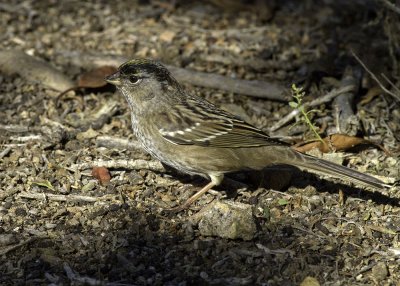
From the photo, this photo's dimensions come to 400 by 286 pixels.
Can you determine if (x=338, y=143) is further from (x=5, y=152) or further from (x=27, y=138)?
(x=5, y=152)

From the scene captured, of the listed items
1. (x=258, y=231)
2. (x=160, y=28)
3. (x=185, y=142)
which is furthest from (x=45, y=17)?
(x=258, y=231)

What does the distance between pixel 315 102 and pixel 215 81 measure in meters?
1.04

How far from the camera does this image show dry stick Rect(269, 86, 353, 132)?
6.44m

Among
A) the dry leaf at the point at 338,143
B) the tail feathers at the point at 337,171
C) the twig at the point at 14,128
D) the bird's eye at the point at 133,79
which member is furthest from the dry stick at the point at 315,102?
the twig at the point at 14,128

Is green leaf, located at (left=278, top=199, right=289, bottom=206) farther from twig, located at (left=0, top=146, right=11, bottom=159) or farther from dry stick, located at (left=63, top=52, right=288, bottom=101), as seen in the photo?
twig, located at (left=0, top=146, right=11, bottom=159)

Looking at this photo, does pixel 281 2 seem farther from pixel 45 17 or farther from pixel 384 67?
pixel 45 17

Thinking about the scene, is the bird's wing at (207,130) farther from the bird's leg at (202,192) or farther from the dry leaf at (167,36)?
the dry leaf at (167,36)

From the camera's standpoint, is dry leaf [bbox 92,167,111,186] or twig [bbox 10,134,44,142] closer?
dry leaf [bbox 92,167,111,186]

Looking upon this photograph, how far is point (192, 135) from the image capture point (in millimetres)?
5617

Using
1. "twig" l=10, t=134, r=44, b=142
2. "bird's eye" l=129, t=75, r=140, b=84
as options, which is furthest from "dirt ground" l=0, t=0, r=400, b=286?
"bird's eye" l=129, t=75, r=140, b=84

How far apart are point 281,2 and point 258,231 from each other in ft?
14.1

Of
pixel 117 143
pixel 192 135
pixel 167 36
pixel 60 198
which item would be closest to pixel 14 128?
pixel 117 143

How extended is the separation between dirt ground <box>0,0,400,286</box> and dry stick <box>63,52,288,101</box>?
2cm

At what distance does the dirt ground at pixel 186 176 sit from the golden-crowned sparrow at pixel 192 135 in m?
0.29
